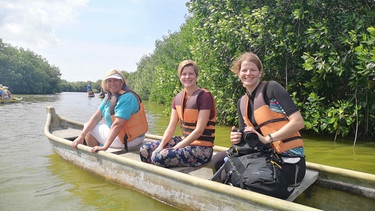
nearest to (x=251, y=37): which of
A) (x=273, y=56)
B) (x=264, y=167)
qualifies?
(x=273, y=56)

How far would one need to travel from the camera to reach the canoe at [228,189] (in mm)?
2752

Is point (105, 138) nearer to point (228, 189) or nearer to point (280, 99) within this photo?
point (228, 189)

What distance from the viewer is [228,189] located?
2812mm

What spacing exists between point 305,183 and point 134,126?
2720mm

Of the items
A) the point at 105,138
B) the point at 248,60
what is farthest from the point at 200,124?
the point at 105,138

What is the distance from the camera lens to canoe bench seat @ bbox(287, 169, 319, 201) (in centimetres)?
294

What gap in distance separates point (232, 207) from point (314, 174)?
1.17 m

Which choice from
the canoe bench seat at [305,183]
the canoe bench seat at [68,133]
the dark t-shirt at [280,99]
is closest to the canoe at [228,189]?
the canoe bench seat at [305,183]

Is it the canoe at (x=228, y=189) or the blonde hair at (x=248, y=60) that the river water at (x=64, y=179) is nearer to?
the canoe at (x=228, y=189)

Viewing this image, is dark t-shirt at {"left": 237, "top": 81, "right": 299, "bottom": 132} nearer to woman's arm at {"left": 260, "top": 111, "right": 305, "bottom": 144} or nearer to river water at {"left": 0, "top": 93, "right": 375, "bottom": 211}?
woman's arm at {"left": 260, "top": 111, "right": 305, "bottom": 144}

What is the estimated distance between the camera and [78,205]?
152 inches

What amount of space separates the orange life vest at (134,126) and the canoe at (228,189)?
614 mm

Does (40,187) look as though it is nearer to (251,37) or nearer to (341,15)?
(251,37)

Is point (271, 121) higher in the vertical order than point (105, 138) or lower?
higher
